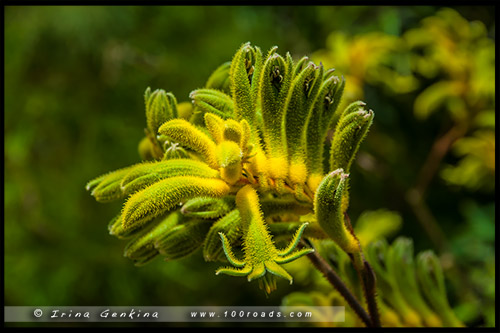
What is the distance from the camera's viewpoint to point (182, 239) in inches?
26.8

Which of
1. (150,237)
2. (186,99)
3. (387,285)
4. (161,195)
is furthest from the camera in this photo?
(186,99)

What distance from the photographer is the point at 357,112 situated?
0.63 metres

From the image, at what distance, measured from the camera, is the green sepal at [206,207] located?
65cm

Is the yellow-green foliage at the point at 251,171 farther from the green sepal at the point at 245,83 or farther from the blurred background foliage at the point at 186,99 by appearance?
the blurred background foliage at the point at 186,99

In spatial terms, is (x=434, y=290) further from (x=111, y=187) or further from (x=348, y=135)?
(x=111, y=187)

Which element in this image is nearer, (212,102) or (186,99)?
(212,102)

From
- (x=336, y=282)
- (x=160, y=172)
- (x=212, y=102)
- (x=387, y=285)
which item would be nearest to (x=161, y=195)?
(x=160, y=172)

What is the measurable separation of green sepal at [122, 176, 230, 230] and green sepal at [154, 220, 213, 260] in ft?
0.25

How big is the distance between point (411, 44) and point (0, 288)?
4.83 ft

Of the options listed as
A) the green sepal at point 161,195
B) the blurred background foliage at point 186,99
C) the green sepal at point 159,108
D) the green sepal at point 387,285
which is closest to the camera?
Result: the green sepal at point 161,195

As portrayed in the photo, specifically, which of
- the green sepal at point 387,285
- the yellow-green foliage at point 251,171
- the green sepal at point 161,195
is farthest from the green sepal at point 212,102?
the green sepal at point 387,285

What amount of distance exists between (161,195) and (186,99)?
1603 mm

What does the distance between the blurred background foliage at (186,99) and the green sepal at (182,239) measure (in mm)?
775
